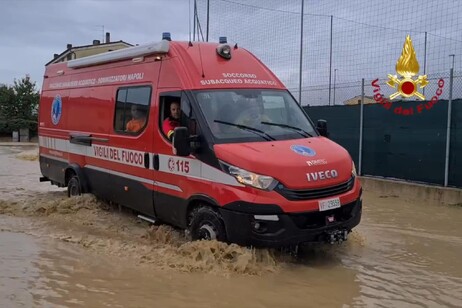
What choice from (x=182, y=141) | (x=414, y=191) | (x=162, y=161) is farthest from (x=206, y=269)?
(x=414, y=191)

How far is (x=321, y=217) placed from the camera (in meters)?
5.56

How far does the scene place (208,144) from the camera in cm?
579

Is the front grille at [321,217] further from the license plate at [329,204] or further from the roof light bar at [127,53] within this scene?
the roof light bar at [127,53]

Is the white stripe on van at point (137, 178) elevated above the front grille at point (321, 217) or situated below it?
above

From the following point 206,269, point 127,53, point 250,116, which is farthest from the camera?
point 127,53

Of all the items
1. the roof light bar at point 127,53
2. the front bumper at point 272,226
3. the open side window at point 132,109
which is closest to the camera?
the front bumper at point 272,226

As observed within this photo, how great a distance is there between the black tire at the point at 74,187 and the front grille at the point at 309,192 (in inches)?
196

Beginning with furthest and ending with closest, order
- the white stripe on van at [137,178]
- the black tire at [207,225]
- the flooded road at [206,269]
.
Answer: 1. the white stripe on van at [137,178]
2. the black tire at [207,225]
3. the flooded road at [206,269]

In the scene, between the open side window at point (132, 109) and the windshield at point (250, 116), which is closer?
the windshield at point (250, 116)

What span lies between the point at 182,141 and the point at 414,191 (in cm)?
717

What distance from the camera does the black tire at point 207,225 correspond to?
222 inches

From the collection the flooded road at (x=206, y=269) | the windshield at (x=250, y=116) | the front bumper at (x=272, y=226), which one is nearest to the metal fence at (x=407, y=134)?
the flooded road at (x=206, y=269)

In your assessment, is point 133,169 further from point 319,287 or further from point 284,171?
point 319,287

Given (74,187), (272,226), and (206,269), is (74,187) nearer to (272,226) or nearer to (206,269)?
(206,269)
